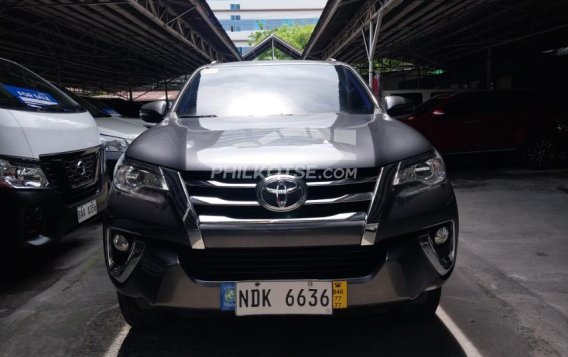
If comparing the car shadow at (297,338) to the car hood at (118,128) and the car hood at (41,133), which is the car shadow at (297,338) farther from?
the car hood at (118,128)

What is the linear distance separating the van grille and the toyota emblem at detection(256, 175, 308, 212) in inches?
79.4

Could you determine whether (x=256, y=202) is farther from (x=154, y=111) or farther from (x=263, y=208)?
(x=154, y=111)

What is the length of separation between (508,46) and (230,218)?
18.6 metres

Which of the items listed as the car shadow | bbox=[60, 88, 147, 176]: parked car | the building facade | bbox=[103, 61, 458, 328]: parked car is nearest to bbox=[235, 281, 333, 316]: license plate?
bbox=[103, 61, 458, 328]: parked car

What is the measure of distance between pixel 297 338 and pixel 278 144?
1.06 metres

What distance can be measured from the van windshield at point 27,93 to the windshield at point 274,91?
3.88 ft

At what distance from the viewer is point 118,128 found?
5629 millimetres

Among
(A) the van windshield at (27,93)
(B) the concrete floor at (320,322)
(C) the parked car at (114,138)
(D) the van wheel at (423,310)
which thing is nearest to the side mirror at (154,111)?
(A) the van windshield at (27,93)

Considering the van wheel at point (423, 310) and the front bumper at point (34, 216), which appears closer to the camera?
the van wheel at point (423, 310)

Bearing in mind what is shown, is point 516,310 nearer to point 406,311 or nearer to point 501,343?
point 501,343

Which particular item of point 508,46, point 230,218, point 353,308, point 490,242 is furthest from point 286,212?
point 508,46

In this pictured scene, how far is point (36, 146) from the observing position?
337cm

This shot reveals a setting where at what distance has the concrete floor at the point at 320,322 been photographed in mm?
2561

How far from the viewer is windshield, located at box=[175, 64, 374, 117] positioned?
323 centimetres
